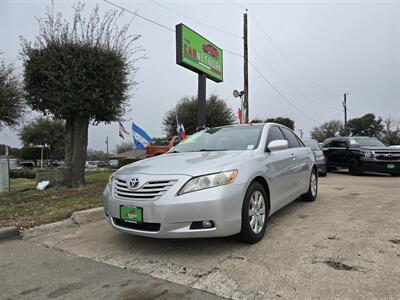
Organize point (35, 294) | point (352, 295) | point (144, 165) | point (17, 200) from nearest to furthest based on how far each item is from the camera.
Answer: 1. point (352, 295)
2. point (35, 294)
3. point (144, 165)
4. point (17, 200)

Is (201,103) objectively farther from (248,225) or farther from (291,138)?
(248,225)

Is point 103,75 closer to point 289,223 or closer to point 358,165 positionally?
point 289,223

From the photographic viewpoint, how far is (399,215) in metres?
4.59

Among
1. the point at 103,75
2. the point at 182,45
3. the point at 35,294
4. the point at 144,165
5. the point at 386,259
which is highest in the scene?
the point at 182,45

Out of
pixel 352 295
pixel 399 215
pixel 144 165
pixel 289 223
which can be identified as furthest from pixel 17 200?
pixel 399 215

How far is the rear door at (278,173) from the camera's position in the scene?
13.2ft

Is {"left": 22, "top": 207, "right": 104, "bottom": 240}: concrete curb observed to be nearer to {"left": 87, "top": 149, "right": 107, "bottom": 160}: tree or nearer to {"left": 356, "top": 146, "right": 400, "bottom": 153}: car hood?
{"left": 356, "top": 146, "right": 400, "bottom": 153}: car hood

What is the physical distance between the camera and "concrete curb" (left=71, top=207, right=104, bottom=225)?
4988 mm

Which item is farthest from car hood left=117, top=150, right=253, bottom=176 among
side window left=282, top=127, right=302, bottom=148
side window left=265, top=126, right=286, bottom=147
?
side window left=282, top=127, right=302, bottom=148

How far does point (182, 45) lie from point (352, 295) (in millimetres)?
10165

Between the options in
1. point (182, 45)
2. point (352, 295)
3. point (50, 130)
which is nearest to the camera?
point (352, 295)

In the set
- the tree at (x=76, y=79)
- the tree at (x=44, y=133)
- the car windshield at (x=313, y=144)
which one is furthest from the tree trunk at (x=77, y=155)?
the tree at (x=44, y=133)

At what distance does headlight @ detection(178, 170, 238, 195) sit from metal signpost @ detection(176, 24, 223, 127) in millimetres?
8387

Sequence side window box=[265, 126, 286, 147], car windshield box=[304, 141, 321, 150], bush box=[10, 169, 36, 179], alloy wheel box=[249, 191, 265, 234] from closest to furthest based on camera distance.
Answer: alloy wheel box=[249, 191, 265, 234] → side window box=[265, 126, 286, 147] → car windshield box=[304, 141, 321, 150] → bush box=[10, 169, 36, 179]
